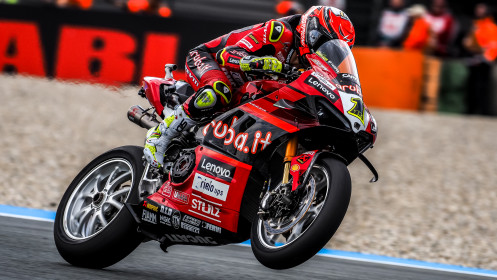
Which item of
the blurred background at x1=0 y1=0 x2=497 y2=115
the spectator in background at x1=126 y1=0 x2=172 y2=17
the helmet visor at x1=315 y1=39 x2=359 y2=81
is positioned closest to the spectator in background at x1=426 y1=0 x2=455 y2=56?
the blurred background at x1=0 y1=0 x2=497 y2=115

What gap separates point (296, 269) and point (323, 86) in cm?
170

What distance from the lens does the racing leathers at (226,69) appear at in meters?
5.01

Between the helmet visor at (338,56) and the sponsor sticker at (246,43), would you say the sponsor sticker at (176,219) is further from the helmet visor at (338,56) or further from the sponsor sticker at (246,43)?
Answer: the helmet visor at (338,56)

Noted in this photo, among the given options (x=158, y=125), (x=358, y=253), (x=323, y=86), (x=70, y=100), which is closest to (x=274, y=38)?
(x=323, y=86)

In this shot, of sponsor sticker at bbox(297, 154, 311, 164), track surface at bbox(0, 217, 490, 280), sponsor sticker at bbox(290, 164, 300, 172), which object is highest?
sponsor sticker at bbox(297, 154, 311, 164)

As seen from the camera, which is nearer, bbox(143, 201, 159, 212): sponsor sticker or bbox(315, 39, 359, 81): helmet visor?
bbox(315, 39, 359, 81): helmet visor

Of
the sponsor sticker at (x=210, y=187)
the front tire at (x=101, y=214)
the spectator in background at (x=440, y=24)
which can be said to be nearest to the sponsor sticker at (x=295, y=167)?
the sponsor sticker at (x=210, y=187)

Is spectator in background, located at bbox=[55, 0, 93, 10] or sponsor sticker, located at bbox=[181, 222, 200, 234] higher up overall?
sponsor sticker, located at bbox=[181, 222, 200, 234]

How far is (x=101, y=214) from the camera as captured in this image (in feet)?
17.8

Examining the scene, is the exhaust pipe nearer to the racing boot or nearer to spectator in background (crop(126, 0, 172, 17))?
the racing boot

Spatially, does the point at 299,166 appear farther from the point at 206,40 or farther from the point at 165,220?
the point at 206,40

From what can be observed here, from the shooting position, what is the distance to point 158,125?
550cm

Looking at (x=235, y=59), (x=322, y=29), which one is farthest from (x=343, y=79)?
(x=235, y=59)

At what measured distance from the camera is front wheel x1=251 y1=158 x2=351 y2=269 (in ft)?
14.0
